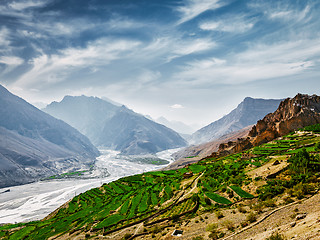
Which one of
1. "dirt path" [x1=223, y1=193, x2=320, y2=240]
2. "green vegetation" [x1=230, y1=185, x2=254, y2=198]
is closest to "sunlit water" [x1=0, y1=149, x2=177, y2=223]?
"green vegetation" [x1=230, y1=185, x2=254, y2=198]

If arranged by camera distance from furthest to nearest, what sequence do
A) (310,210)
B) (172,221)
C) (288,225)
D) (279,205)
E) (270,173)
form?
(270,173) → (172,221) → (279,205) → (310,210) → (288,225)

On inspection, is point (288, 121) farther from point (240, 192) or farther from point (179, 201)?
point (179, 201)

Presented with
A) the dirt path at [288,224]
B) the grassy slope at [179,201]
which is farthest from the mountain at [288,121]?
the dirt path at [288,224]

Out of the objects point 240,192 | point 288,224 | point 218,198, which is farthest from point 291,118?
point 288,224

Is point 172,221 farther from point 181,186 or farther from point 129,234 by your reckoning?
point 181,186

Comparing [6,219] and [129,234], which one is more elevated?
[129,234]

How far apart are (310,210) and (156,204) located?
33300 mm

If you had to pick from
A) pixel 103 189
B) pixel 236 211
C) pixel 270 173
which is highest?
pixel 270 173

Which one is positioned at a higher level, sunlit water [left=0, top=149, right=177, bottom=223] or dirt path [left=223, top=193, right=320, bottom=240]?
dirt path [left=223, top=193, right=320, bottom=240]

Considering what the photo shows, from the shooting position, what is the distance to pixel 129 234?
1268 inches

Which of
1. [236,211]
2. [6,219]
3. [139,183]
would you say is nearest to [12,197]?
[6,219]

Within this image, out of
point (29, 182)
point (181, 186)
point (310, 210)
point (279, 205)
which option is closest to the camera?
point (310, 210)

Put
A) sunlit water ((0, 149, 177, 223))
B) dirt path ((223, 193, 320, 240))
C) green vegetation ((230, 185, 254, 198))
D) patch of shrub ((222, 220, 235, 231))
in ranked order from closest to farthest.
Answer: dirt path ((223, 193, 320, 240)), patch of shrub ((222, 220, 235, 231)), green vegetation ((230, 185, 254, 198)), sunlit water ((0, 149, 177, 223))

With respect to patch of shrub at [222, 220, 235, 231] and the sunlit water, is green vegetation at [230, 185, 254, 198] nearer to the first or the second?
patch of shrub at [222, 220, 235, 231]
